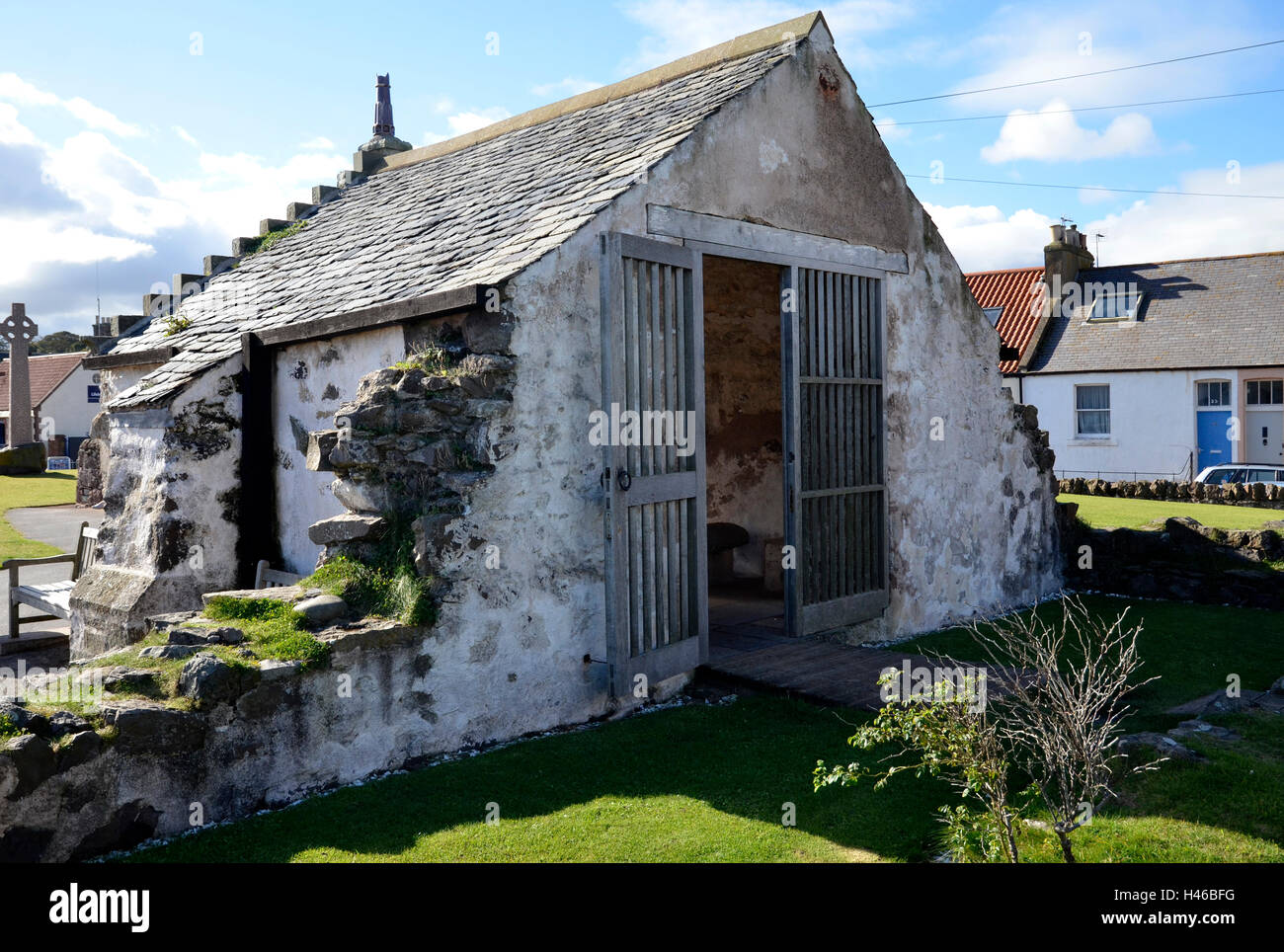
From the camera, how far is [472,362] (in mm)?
6301

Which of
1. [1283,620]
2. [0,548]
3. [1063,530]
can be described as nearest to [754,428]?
[1063,530]

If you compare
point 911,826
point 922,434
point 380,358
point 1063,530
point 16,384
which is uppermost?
point 16,384

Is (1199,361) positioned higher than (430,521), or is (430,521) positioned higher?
(1199,361)

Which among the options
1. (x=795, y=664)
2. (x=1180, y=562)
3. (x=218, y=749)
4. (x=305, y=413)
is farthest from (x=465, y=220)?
(x=1180, y=562)

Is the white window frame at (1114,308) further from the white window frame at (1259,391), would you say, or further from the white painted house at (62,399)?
the white painted house at (62,399)

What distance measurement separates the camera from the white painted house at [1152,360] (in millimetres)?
23219

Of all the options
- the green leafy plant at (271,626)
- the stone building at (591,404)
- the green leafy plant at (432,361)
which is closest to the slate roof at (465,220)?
the stone building at (591,404)

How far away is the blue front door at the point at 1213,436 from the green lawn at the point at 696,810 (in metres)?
20.0

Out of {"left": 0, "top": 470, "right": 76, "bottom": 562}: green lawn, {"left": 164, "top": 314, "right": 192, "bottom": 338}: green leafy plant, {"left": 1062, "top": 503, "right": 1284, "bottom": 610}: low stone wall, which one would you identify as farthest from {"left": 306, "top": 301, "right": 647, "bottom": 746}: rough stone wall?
{"left": 0, "top": 470, "right": 76, "bottom": 562}: green lawn

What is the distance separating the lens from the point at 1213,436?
2375 centimetres

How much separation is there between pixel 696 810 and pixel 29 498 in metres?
23.0

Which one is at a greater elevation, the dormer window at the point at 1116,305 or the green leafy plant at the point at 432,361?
the dormer window at the point at 1116,305
